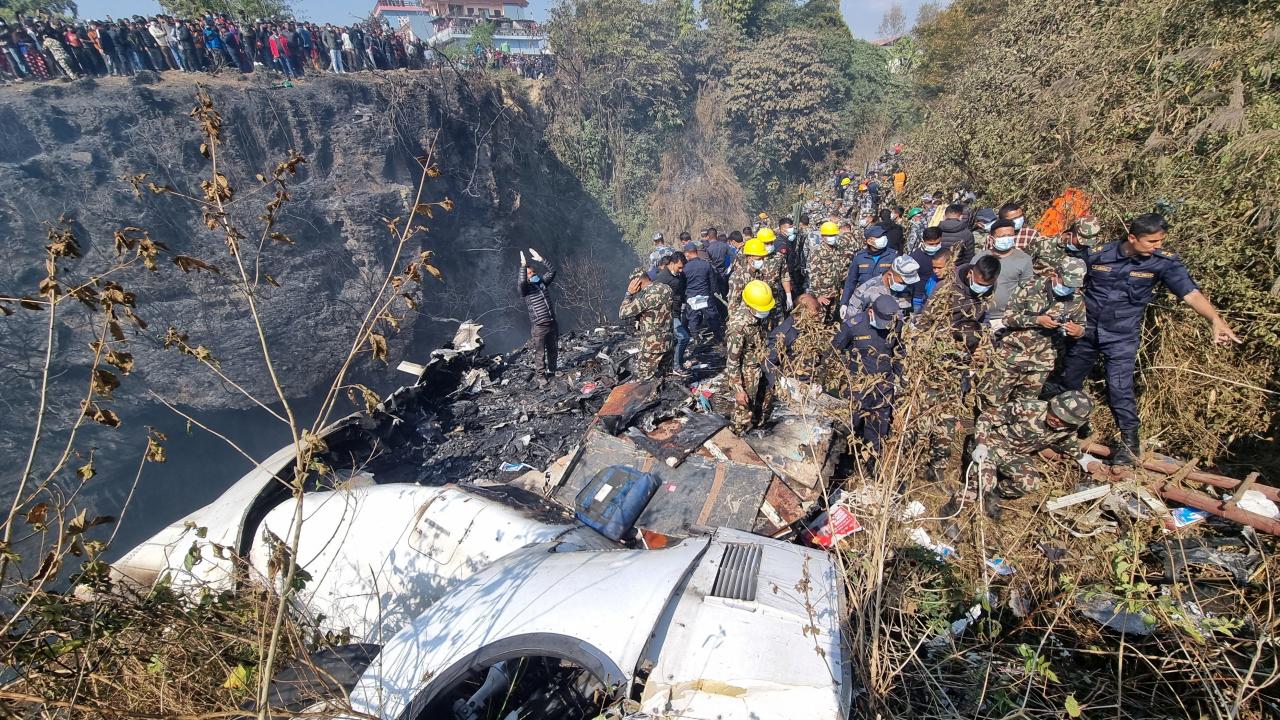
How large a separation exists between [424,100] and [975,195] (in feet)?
38.8

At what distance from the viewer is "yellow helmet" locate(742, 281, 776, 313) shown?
4508mm

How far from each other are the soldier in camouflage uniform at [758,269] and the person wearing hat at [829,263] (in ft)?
1.20

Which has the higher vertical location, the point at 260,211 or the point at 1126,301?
the point at 260,211

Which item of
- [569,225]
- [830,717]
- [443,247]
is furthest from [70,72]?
[830,717]

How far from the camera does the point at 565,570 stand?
7.80ft

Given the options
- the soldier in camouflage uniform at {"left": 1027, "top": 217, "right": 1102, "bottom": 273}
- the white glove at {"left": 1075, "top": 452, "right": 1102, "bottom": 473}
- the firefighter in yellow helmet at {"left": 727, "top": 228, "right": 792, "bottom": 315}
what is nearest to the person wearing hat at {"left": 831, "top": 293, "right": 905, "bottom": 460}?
the white glove at {"left": 1075, "top": 452, "right": 1102, "bottom": 473}

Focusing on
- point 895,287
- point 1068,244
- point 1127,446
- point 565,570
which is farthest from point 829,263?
point 565,570

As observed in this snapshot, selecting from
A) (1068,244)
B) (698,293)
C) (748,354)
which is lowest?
(748,354)

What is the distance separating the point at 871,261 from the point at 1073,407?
267 cm

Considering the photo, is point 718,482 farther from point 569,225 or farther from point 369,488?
point 569,225

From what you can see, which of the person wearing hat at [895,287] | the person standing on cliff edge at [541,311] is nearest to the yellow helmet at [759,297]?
the person wearing hat at [895,287]

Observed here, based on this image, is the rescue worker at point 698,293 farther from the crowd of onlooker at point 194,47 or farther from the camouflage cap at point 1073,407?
the crowd of onlooker at point 194,47

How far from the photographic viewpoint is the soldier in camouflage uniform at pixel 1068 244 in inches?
175

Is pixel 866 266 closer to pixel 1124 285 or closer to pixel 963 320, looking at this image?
pixel 963 320
